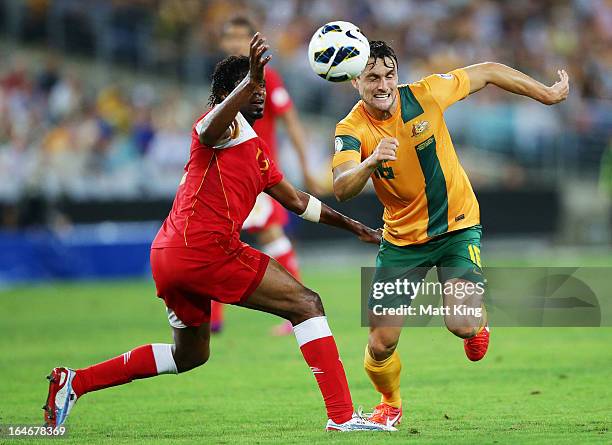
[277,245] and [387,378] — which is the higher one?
[277,245]

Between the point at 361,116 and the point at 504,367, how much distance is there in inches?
128

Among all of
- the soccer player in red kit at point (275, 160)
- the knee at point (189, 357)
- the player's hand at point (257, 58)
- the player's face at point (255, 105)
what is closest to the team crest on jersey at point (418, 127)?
the player's face at point (255, 105)

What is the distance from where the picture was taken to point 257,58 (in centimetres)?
625

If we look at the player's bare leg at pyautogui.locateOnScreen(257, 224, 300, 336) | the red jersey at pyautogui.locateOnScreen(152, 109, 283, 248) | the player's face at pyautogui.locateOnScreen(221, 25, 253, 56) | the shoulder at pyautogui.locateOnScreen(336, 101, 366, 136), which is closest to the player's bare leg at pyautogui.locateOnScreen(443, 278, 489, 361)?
the shoulder at pyautogui.locateOnScreen(336, 101, 366, 136)

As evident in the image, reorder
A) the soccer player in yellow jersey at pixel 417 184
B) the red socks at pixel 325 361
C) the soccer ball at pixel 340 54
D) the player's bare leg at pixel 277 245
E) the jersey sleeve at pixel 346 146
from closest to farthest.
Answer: the red socks at pixel 325 361, the soccer ball at pixel 340 54, the jersey sleeve at pixel 346 146, the soccer player in yellow jersey at pixel 417 184, the player's bare leg at pixel 277 245

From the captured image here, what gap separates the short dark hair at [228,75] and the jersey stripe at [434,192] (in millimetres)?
1492

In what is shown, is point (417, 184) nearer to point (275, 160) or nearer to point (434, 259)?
point (434, 259)

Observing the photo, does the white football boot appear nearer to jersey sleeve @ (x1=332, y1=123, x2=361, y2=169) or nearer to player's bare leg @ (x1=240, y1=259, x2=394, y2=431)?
player's bare leg @ (x1=240, y1=259, x2=394, y2=431)

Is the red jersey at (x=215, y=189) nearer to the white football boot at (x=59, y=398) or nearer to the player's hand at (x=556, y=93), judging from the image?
the white football boot at (x=59, y=398)

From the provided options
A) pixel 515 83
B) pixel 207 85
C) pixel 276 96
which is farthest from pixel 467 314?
pixel 207 85

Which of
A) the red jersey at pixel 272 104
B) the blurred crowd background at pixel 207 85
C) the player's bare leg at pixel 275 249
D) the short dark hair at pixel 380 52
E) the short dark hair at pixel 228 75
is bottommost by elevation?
the short dark hair at pixel 228 75

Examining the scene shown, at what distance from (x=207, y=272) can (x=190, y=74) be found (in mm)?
17332

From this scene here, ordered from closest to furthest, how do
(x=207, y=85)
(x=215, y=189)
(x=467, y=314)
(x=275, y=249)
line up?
1. (x=215, y=189)
2. (x=467, y=314)
3. (x=275, y=249)
4. (x=207, y=85)

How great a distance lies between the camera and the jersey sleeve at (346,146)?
7.23 metres
